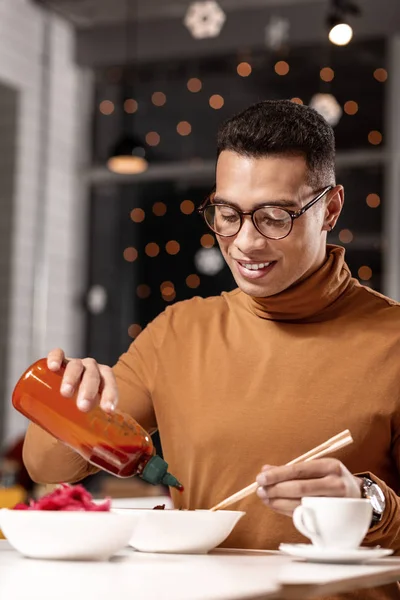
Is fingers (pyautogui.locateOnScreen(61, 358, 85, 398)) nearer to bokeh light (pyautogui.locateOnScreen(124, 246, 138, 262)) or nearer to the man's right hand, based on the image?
the man's right hand

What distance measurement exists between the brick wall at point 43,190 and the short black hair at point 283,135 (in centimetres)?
542

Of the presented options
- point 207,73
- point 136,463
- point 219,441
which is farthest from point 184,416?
point 207,73

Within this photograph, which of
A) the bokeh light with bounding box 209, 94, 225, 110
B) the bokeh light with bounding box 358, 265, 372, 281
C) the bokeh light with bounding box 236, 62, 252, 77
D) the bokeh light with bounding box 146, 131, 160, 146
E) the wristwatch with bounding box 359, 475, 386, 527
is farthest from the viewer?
the bokeh light with bounding box 146, 131, 160, 146

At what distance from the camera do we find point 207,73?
7.32 m

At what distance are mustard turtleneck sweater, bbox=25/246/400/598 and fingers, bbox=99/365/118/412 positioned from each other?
0.28m

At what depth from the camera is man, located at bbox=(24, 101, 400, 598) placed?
1.61 meters

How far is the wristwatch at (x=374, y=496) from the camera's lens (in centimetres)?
139

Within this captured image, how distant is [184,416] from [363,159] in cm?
540

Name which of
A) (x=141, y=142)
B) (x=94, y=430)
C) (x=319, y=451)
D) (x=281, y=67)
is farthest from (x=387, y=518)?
(x=141, y=142)

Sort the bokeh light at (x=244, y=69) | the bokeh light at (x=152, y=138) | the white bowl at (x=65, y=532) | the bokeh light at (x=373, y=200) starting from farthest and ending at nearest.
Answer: the bokeh light at (x=152, y=138)
the bokeh light at (x=244, y=69)
the bokeh light at (x=373, y=200)
the white bowl at (x=65, y=532)

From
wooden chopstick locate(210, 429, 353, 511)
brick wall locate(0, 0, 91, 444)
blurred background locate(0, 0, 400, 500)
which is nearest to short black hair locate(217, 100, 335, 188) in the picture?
wooden chopstick locate(210, 429, 353, 511)

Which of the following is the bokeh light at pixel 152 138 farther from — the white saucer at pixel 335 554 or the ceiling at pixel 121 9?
the white saucer at pixel 335 554

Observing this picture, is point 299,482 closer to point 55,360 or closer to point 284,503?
point 284,503

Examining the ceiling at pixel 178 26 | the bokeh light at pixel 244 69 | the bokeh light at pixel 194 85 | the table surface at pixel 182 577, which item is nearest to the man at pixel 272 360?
the table surface at pixel 182 577
